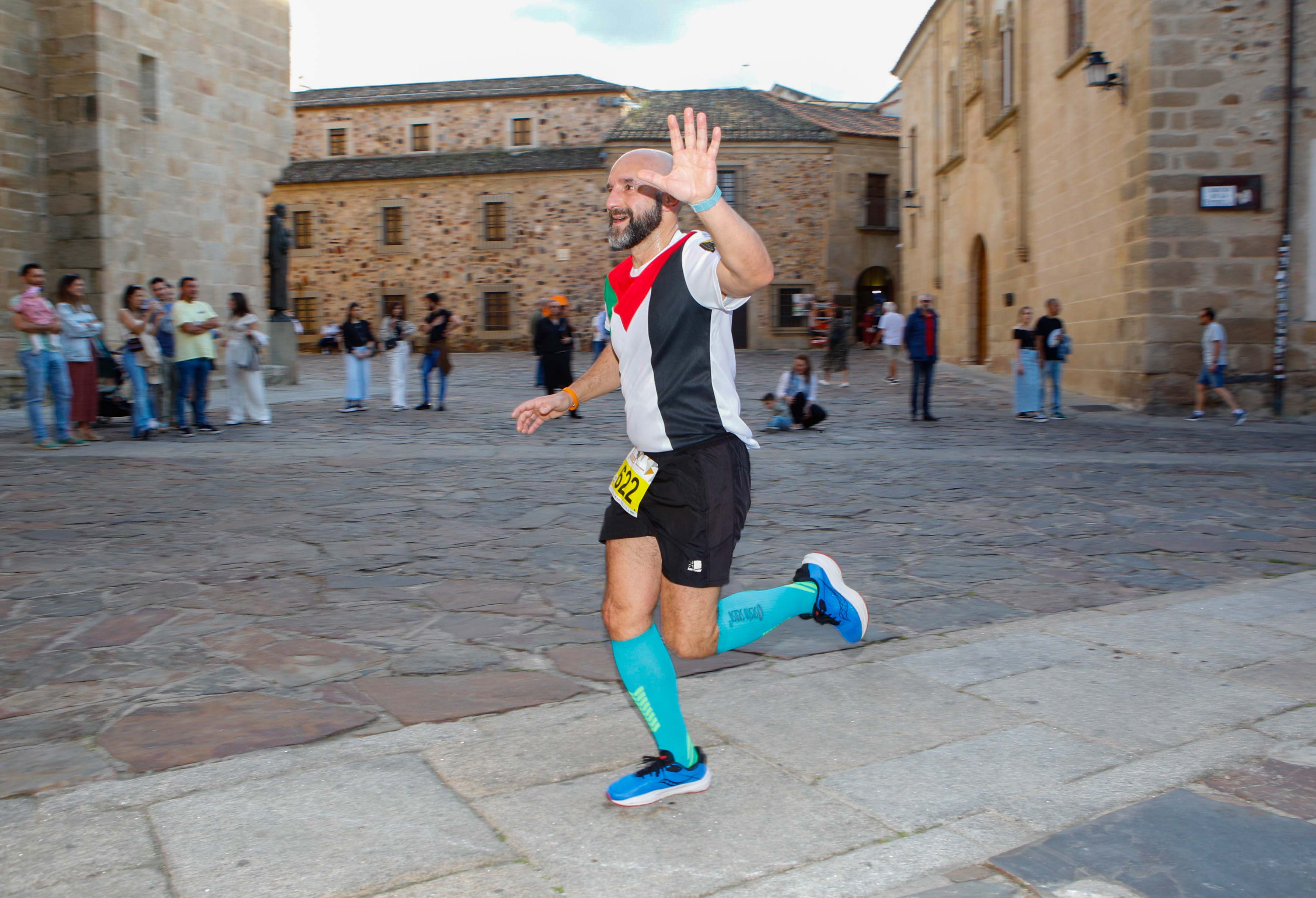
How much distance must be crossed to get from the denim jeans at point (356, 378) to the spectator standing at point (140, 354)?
11.4ft

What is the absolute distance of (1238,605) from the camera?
4.95m

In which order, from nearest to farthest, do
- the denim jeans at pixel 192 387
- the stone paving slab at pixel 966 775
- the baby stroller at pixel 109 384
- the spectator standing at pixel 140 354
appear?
1. the stone paving slab at pixel 966 775
2. the spectator standing at pixel 140 354
3. the denim jeans at pixel 192 387
4. the baby stroller at pixel 109 384

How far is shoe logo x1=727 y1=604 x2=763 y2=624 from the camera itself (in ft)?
10.6

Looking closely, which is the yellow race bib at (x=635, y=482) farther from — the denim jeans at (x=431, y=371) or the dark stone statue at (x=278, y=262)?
the dark stone statue at (x=278, y=262)

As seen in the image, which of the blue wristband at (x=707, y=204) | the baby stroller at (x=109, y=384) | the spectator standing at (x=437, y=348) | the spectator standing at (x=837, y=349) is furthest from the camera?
the spectator standing at (x=837, y=349)

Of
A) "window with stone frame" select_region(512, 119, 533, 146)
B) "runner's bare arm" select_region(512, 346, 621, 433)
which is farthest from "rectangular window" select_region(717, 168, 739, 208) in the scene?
"runner's bare arm" select_region(512, 346, 621, 433)

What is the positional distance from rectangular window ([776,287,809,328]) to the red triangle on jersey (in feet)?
126

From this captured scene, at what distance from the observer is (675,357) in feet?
9.64

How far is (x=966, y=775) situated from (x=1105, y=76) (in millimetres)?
14479

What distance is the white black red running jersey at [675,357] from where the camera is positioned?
2895mm

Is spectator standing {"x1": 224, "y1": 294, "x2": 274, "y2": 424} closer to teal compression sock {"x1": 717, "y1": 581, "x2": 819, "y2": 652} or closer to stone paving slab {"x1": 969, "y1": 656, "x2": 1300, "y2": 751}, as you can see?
teal compression sock {"x1": 717, "y1": 581, "x2": 819, "y2": 652}

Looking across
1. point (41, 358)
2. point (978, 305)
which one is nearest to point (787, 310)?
point (978, 305)

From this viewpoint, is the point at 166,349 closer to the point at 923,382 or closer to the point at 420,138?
the point at 923,382

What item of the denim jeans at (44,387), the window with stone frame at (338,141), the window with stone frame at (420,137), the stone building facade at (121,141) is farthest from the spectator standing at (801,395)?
the window with stone frame at (338,141)
